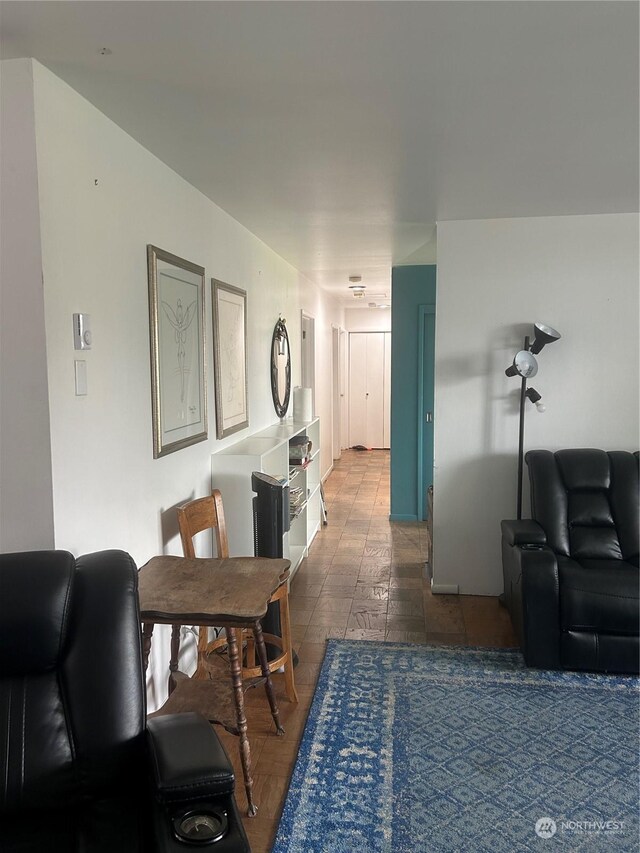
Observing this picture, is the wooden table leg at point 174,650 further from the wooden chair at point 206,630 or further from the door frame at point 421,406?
the door frame at point 421,406

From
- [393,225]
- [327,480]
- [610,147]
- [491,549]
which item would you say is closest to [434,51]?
[610,147]

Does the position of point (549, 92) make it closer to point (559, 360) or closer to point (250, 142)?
point (250, 142)

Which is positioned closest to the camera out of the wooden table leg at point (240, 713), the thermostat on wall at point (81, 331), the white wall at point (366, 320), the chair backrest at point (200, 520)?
the thermostat on wall at point (81, 331)

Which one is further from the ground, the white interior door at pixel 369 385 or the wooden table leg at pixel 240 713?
the white interior door at pixel 369 385

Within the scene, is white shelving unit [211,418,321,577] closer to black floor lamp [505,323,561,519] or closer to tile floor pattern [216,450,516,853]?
tile floor pattern [216,450,516,853]

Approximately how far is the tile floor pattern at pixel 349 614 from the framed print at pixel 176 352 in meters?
1.25

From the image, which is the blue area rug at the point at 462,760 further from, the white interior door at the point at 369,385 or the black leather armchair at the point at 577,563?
the white interior door at the point at 369,385

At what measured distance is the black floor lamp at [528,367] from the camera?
359cm

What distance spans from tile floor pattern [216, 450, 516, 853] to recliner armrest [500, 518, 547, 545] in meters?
0.54

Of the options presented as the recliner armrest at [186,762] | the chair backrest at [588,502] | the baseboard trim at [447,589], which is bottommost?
the baseboard trim at [447,589]

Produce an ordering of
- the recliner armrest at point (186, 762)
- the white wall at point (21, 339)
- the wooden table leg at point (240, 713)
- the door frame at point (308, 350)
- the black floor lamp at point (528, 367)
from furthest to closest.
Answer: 1. the door frame at point (308, 350)
2. the black floor lamp at point (528, 367)
3. the wooden table leg at point (240, 713)
4. the white wall at point (21, 339)
5. the recliner armrest at point (186, 762)

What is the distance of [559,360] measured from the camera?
389 cm

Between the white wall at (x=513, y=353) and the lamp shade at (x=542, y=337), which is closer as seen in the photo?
the lamp shade at (x=542, y=337)

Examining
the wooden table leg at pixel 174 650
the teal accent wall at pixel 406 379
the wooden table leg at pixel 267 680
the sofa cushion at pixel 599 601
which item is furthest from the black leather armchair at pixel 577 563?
the teal accent wall at pixel 406 379
